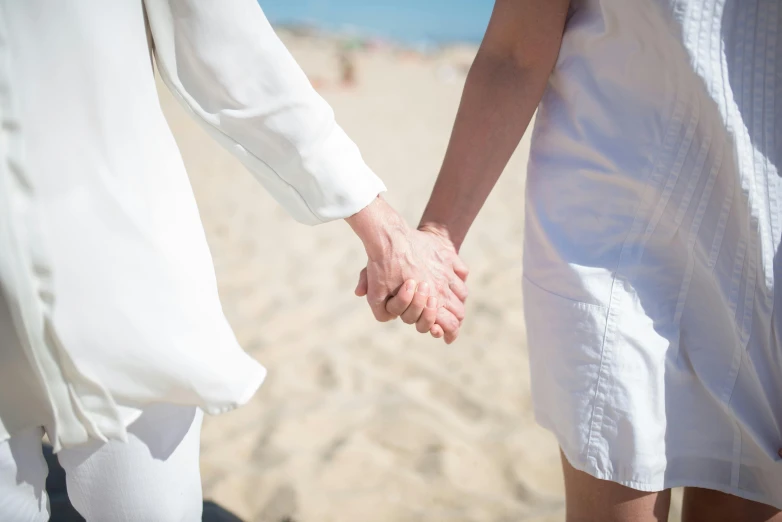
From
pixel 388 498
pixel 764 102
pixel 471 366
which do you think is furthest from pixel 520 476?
pixel 764 102

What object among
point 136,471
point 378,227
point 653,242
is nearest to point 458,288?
point 378,227

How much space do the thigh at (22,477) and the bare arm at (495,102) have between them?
37.3 inches

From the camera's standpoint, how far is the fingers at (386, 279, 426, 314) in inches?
57.1

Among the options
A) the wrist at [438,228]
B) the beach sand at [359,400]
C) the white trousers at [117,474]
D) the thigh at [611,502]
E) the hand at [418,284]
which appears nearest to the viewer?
the white trousers at [117,474]

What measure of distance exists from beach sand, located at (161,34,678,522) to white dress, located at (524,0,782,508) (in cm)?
90

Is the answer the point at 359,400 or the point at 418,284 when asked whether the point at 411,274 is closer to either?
the point at 418,284

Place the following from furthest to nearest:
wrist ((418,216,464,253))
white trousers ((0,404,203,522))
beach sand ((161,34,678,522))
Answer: beach sand ((161,34,678,522))
wrist ((418,216,464,253))
white trousers ((0,404,203,522))

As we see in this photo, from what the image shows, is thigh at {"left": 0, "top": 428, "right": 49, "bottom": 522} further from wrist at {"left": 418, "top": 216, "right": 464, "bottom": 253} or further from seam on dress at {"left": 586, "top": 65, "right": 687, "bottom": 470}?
seam on dress at {"left": 586, "top": 65, "right": 687, "bottom": 470}

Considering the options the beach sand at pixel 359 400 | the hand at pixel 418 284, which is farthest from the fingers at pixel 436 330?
the beach sand at pixel 359 400

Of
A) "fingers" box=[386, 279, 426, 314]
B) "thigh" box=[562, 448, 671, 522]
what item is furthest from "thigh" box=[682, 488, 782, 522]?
→ "fingers" box=[386, 279, 426, 314]

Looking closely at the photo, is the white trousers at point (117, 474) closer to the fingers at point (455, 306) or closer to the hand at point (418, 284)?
the hand at point (418, 284)

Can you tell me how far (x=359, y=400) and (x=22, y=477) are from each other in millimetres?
1707

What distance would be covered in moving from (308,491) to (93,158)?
1.56 metres

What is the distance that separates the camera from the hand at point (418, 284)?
1.43 metres
